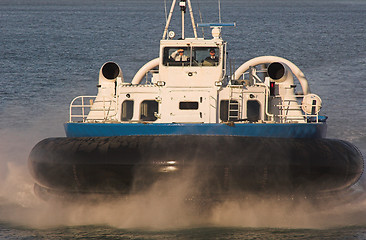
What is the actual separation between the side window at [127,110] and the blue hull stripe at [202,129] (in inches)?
37.6

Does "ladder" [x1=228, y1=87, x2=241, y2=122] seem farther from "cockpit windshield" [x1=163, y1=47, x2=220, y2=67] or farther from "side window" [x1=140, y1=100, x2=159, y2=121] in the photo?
"side window" [x1=140, y1=100, x2=159, y2=121]

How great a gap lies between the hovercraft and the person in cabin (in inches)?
0.7

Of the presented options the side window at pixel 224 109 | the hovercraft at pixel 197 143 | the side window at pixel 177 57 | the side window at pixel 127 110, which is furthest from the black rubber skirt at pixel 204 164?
the side window at pixel 177 57

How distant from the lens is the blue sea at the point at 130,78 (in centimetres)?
827

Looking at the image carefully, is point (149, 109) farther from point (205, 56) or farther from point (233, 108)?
point (233, 108)

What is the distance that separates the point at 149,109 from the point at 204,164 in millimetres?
2703

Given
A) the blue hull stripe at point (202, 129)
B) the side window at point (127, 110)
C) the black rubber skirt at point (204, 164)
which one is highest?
the side window at point (127, 110)

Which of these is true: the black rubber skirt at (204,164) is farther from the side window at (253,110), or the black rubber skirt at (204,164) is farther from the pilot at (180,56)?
the pilot at (180,56)

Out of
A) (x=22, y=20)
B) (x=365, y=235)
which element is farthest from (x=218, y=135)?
(x=22, y=20)

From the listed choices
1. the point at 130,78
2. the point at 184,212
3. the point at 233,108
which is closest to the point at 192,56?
the point at 233,108

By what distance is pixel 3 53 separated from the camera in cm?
2917

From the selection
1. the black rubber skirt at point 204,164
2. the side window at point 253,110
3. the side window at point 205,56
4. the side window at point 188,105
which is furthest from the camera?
the side window at point 205,56

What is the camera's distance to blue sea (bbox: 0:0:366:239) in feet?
27.1

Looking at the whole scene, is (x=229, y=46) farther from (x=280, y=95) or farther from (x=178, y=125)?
(x=178, y=125)
